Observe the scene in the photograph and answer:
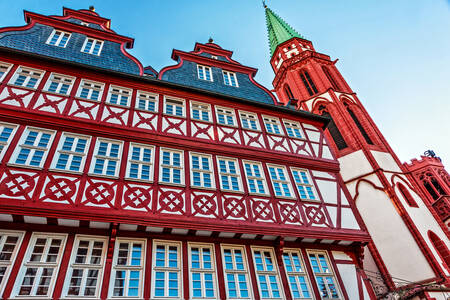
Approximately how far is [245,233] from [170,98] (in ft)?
21.6

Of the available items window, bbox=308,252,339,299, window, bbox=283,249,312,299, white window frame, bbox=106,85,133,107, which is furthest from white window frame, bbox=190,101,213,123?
window, bbox=308,252,339,299

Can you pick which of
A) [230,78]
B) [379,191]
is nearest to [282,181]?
[230,78]

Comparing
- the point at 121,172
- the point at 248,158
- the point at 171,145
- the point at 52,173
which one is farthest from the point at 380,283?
the point at 52,173

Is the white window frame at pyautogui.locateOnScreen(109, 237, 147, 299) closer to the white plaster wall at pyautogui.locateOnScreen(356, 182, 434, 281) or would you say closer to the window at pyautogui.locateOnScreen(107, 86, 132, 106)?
the window at pyautogui.locateOnScreen(107, 86, 132, 106)

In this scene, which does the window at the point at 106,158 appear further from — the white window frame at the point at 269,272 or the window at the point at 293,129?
the window at the point at 293,129

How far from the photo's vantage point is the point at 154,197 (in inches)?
397

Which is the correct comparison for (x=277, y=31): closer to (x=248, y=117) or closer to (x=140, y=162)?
(x=248, y=117)

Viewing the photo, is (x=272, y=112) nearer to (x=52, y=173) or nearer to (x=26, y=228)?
(x=52, y=173)

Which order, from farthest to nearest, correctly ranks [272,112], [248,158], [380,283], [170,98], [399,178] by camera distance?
[399,178] < [380,283] < [272,112] < [170,98] < [248,158]

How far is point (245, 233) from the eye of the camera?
10.4m

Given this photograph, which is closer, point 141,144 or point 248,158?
point 141,144

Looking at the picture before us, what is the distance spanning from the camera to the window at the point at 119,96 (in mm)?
12523

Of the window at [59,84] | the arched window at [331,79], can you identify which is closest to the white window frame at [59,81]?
the window at [59,84]

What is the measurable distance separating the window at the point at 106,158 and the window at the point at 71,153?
348 millimetres
